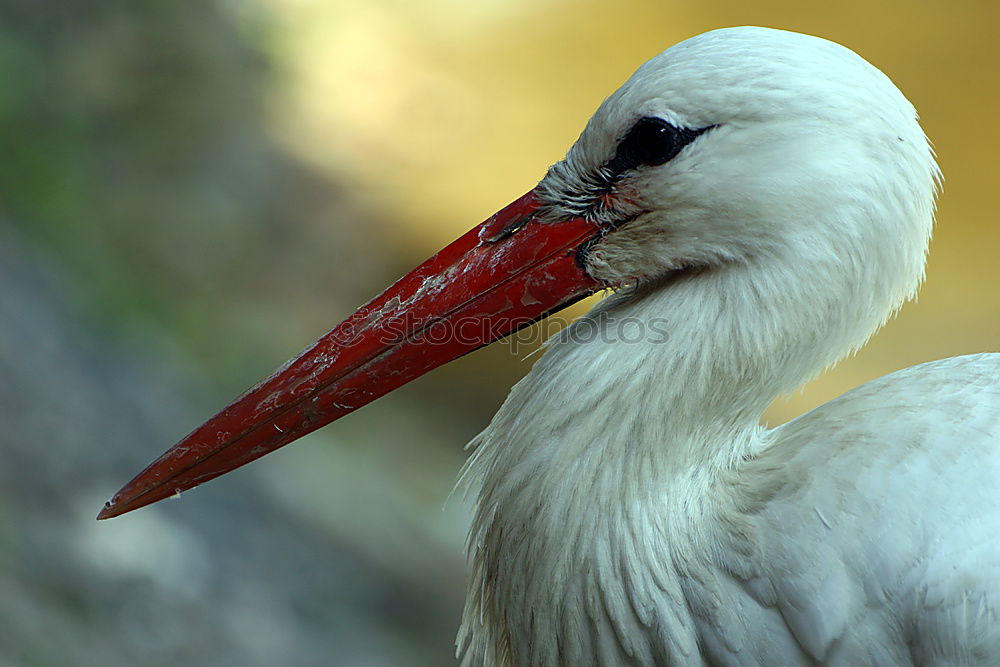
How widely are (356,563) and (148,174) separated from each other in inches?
72.8

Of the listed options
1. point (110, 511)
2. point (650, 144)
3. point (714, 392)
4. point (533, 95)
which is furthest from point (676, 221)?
point (533, 95)

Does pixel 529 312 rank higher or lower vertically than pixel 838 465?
higher

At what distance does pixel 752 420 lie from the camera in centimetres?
112

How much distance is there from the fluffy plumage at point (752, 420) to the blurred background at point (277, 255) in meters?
1.38

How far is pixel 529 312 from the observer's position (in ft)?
3.87

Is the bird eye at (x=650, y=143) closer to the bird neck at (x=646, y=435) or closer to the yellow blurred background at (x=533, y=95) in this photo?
the bird neck at (x=646, y=435)

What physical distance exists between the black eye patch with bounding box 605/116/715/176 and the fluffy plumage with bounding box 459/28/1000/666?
1 cm

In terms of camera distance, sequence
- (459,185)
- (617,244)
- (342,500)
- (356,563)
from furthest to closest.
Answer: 1. (459,185)
2. (342,500)
3. (356,563)
4. (617,244)

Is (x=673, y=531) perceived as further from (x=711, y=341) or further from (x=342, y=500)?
(x=342, y=500)

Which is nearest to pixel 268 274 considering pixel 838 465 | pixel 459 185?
pixel 459 185

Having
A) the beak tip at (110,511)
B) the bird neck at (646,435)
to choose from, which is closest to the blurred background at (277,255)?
the beak tip at (110,511)

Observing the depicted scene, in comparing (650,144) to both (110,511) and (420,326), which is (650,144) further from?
(110,511)

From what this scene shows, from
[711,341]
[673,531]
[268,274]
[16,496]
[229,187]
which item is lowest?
[673,531]

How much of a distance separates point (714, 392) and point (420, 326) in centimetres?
36
